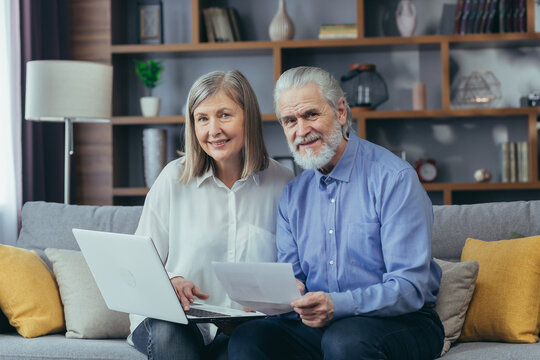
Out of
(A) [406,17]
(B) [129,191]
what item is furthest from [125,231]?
(A) [406,17]

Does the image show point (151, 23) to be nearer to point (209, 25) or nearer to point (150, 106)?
point (209, 25)

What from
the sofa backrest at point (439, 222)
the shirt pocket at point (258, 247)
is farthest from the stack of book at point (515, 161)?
the shirt pocket at point (258, 247)

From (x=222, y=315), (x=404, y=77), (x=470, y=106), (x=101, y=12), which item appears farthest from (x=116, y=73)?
(x=222, y=315)

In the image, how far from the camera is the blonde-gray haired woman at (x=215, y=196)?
1.99 metres

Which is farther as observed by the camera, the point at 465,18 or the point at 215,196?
the point at 465,18

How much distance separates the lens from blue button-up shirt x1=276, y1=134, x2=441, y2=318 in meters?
1.63

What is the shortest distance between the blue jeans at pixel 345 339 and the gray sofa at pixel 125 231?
23 cm

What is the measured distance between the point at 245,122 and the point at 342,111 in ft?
0.99

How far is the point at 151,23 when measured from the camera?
4047mm

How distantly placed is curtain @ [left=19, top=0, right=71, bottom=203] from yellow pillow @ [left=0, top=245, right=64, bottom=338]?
1386 mm

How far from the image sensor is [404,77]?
4086 mm

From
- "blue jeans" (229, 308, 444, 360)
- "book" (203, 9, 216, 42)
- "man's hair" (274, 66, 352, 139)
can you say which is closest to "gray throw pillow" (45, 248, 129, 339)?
"blue jeans" (229, 308, 444, 360)

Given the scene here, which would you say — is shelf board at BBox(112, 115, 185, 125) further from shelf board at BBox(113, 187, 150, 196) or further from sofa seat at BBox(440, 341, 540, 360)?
sofa seat at BBox(440, 341, 540, 360)

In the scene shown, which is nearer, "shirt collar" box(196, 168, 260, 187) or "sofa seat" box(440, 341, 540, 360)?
"sofa seat" box(440, 341, 540, 360)
